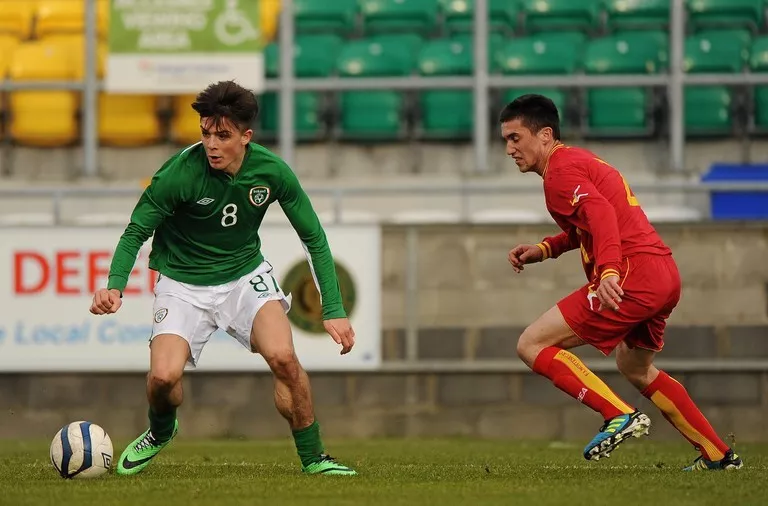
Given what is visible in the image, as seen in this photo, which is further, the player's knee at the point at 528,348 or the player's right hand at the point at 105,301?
the player's knee at the point at 528,348

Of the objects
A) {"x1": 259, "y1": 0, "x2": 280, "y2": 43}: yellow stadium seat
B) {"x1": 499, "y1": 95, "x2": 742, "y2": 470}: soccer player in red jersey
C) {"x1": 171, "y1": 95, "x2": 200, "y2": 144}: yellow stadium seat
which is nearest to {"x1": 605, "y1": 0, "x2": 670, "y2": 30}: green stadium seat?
{"x1": 259, "y1": 0, "x2": 280, "y2": 43}: yellow stadium seat

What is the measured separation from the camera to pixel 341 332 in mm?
7535

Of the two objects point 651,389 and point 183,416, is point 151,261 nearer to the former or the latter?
point 651,389

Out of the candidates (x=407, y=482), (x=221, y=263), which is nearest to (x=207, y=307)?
(x=221, y=263)

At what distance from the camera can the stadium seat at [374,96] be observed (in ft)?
51.3

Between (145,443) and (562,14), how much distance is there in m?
9.48

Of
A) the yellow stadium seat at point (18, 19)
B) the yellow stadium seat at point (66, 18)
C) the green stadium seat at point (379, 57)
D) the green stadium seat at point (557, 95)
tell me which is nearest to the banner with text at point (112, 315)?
the green stadium seat at point (379, 57)

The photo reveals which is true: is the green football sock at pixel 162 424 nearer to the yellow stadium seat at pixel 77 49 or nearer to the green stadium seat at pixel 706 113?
the yellow stadium seat at pixel 77 49

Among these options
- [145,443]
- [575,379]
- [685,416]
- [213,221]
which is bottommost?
[145,443]

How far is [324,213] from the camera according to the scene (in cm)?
1386

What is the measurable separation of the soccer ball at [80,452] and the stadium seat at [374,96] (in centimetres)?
830

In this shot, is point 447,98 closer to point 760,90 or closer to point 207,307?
point 760,90

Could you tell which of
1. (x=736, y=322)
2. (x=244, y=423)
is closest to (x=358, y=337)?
(x=244, y=423)

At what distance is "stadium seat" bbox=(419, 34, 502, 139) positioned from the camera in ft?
51.3
